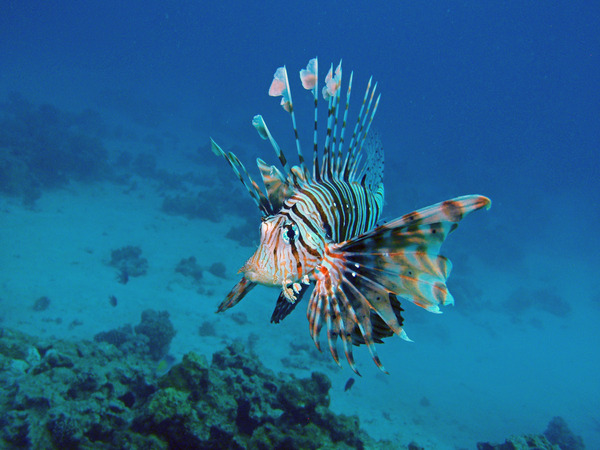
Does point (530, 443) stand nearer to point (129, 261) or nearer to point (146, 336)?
point (146, 336)

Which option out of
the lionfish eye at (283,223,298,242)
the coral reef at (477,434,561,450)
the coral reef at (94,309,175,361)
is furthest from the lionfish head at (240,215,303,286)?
the coral reef at (94,309,175,361)

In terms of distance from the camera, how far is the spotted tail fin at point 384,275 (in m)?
1.32

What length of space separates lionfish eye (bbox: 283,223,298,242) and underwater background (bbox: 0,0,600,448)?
2618 mm

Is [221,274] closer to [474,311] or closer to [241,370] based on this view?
[241,370]

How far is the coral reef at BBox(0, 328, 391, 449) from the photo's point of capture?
3061 mm

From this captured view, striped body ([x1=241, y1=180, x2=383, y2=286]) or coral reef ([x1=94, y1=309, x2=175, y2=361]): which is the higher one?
coral reef ([x1=94, y1=309, x2=175, y2=361])

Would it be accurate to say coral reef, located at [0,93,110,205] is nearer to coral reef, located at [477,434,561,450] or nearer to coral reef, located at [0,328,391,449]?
coral reef, located at [0,328,391,449]

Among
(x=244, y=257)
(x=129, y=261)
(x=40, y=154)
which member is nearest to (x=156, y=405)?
(x=129, y=261)

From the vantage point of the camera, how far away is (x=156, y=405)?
303 cm

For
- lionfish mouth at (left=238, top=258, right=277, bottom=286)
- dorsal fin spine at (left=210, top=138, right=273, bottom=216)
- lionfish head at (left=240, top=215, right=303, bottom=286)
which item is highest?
dorsal fin spine at (left=210, top=138, right=273, bottom=216)

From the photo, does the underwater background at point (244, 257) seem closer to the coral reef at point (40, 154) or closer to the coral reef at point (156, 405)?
the coral reef at point (156, 405)

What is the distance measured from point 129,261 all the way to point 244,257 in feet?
15.9

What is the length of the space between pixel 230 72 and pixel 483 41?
67.9 m

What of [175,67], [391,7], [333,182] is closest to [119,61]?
[175,67]
